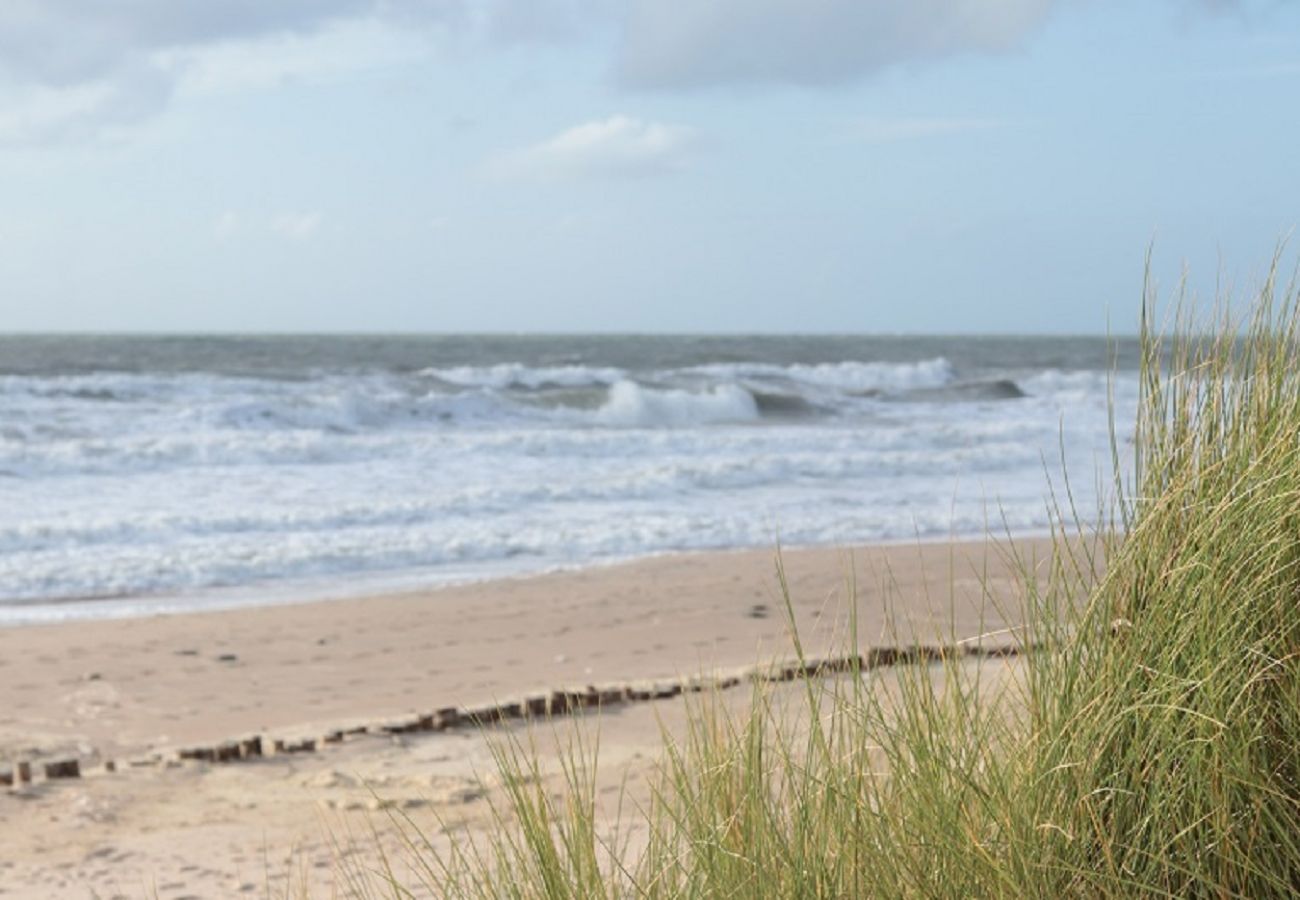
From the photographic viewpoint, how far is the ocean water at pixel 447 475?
12344 millimetres

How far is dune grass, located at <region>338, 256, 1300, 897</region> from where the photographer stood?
2.45 meters

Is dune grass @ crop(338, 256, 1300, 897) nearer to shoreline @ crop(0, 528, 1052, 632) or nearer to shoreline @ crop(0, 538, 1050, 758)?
shoreline @ crop(0, 538, 1050, 758)

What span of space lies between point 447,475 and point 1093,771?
52.4 ft

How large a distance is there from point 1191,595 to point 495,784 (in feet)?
14.0

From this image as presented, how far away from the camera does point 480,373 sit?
3628 cm

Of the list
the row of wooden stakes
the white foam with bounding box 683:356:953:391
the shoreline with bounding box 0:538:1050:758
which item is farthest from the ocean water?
the white foam with bounding box 683:356:953:391

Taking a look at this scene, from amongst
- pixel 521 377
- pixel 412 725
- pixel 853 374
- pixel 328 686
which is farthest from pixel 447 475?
pixel 853 374

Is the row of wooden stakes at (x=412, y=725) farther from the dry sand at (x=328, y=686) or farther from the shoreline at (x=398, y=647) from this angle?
the shoreline at (x=398, y=647)

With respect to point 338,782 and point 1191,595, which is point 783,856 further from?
point 338,782

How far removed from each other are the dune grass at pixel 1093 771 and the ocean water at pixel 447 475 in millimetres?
301

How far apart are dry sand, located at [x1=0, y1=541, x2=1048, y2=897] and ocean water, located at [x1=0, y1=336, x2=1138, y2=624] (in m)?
0.87

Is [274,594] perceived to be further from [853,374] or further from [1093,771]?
[853,374]

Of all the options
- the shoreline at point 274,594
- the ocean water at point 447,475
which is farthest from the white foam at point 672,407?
the shoreline at point 274,594

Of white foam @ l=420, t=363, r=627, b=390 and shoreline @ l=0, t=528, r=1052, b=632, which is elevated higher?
white foam @ l=420, t=363, r=627, b=390
